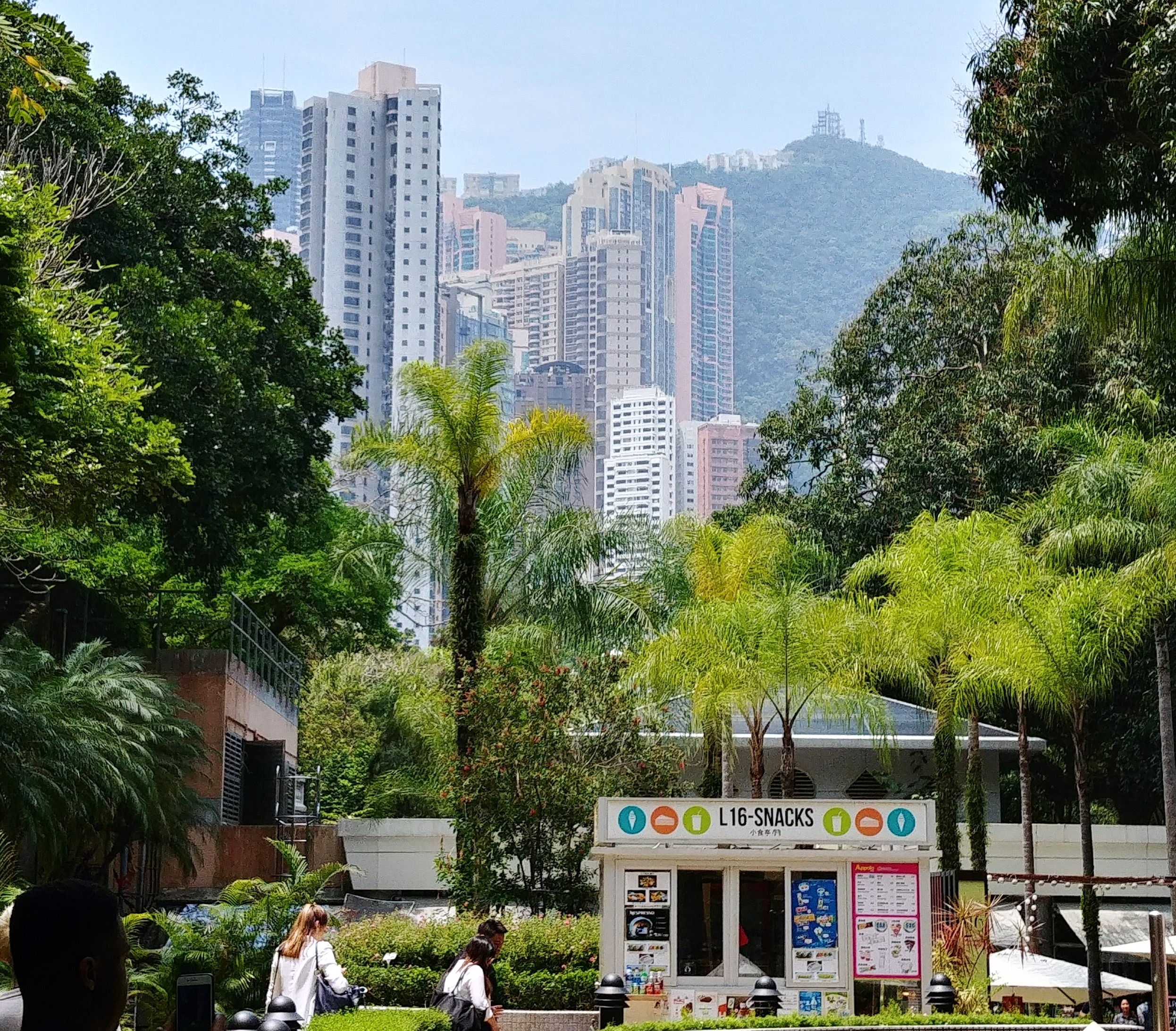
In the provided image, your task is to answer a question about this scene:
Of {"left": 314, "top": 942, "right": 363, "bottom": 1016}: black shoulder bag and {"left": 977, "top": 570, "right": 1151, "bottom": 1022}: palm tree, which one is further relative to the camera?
{"left": 977, "top": 570, "right": 1151, "bottom": 1022}: palm tree

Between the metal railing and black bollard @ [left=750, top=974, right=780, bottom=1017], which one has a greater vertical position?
the metal railing

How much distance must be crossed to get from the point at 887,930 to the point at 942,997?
141cm

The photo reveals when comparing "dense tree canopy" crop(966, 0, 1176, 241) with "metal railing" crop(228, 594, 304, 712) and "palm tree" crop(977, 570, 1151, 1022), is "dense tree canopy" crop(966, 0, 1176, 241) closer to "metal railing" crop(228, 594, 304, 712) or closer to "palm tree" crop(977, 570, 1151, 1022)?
"palm tree" crop(977, 570, 1151, 1022)

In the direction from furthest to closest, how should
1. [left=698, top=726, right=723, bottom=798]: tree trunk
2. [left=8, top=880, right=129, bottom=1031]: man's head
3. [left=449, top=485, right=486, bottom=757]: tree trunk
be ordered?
[left=698, top=726, right=723, bottom=798]: tree trunk < [left=449, top=485, right=486, bottom=757]: tree trunk < [left=8, top=880, right=129, bottom=1031]: man's head

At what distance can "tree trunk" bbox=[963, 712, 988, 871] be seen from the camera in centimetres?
2856

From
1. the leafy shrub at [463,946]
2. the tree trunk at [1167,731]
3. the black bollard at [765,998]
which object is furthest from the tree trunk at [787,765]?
the black bollard at [765,998]

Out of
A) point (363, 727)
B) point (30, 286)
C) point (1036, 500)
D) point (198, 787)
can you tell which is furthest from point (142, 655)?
point (363, 727)

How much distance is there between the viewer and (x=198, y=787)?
1120 inches

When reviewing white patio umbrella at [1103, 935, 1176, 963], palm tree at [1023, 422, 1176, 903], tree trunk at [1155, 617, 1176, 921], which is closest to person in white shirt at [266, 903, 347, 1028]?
white patio umbrella at [1103, 935, 1176, 963]

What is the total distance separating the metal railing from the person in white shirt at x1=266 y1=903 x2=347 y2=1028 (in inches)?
699

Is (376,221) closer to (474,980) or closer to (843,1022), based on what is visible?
(843,1022)

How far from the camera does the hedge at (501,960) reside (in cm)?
1884

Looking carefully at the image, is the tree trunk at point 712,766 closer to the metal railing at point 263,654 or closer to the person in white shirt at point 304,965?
the metal railing at point 263,654

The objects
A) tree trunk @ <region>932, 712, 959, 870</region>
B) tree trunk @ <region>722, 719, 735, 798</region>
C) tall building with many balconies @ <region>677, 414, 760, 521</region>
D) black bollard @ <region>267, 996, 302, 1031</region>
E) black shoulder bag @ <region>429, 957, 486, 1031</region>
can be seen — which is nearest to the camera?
black bollard @ <region>267, 996, 302, 1031</region>
